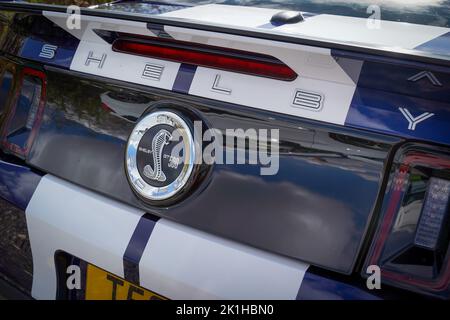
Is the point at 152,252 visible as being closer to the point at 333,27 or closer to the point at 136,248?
the point at 136,248

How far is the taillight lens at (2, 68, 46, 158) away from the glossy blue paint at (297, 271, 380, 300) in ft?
3.54

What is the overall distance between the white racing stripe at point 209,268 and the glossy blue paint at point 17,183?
0.51 metres

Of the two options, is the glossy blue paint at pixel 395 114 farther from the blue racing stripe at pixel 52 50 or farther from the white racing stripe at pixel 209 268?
the blue racing stripe at pixel 52 50

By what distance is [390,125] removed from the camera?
111cm

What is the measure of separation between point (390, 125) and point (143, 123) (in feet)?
2.29

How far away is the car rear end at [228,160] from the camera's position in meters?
1.10

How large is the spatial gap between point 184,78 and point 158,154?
0.76 ft

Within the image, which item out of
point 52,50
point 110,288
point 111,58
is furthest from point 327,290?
point 52,50

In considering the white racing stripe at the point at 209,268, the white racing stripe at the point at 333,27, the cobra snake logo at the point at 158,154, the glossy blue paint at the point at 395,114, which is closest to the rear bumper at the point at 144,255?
the white racing stripe at the point at 209,268

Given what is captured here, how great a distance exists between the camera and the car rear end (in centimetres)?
110

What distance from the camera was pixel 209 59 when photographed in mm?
A: 1323

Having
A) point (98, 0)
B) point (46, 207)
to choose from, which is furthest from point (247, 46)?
point (98, 0)

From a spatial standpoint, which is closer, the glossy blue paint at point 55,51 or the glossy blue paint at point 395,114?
the glossy blue paint at point 395,114

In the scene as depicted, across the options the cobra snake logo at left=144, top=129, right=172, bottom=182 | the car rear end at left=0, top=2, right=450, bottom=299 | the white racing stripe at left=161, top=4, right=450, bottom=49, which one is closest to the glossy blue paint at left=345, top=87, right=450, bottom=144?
the car rear end at left=0, top=2, right=450, bottom=299
